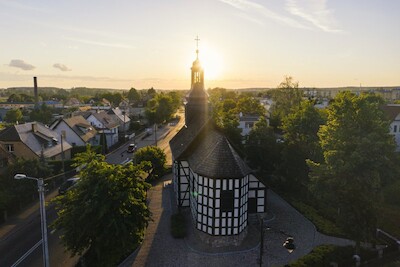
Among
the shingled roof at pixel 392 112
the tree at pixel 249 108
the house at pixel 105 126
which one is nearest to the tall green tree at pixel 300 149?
the shingled roof at pixel 392 112

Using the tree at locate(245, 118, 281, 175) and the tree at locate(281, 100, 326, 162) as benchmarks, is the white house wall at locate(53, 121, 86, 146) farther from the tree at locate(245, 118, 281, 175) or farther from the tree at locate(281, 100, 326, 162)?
the tree at locate(281, 100, 326, 162)

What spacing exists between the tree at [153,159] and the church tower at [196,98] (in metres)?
6.48

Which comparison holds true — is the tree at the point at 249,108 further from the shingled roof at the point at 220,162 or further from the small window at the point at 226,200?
the small window at the point at 226,200

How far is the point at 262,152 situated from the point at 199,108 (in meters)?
9.68

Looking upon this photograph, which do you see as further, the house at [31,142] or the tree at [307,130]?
the house at [31,142]

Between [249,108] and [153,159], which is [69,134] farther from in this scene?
[249,108]

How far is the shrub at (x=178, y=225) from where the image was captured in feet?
76.6

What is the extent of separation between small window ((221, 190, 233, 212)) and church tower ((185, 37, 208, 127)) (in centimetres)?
1377

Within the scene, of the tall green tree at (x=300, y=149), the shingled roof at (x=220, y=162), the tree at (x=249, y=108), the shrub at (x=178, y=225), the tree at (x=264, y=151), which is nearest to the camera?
the shingled roof at (x=220, y=162)

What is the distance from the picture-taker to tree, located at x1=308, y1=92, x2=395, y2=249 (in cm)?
2056

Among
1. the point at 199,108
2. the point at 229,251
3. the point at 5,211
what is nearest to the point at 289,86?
the point at 199,108

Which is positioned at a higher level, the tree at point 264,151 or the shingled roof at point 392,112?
the shingled roof at point 392,112

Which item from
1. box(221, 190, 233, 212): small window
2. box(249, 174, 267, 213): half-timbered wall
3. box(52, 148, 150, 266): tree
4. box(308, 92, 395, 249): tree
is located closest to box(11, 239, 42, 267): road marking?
box(52, 148, 150, 266): tree

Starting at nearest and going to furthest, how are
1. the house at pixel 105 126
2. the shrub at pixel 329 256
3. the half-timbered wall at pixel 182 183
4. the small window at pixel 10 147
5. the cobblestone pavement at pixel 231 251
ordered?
the shrub at pixel 329 256
the cobblestone pavement at pixel 231 251
the half-timbered wall at pixel 182 183
the small window at pixel 10 147
the house at pixel 105 126
